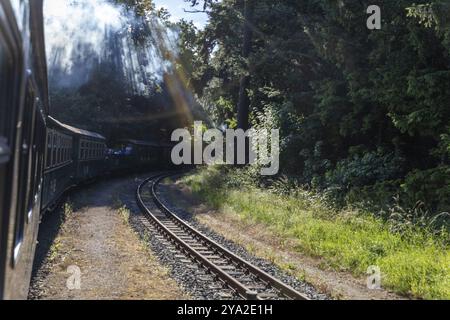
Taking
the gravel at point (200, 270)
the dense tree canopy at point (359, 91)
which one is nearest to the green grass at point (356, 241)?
the gravel at point (200, 270)

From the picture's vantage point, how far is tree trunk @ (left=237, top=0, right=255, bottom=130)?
25.7m

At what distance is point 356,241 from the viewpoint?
1105cm

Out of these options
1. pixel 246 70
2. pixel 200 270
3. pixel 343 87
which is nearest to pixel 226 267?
pixel 200 270

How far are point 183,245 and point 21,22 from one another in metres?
8.41

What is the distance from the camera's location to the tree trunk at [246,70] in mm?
25719

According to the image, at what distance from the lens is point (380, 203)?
46.5 feet

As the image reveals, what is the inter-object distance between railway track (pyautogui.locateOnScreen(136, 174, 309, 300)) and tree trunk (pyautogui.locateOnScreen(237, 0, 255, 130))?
1179 cm

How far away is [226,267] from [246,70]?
1554 cm

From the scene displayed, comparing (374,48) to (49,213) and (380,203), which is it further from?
(49,213)

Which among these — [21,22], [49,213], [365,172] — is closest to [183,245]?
[49,213]

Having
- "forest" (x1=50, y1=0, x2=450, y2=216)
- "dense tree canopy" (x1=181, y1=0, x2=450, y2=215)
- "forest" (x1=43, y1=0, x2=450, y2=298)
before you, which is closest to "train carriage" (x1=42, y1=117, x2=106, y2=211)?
"forest" (x1=43, y1=0, x2=450, y2=298)

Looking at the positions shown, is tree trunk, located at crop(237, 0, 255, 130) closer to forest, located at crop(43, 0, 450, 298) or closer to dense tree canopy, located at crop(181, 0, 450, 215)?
forest, located at crop(43, 0, 450, 298)

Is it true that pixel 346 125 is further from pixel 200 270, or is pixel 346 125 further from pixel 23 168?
pixel 23 168

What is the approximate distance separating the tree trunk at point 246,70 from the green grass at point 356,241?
9397 mm
